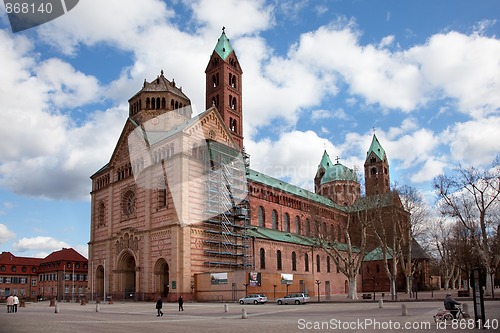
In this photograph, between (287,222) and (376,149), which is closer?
(287,222)

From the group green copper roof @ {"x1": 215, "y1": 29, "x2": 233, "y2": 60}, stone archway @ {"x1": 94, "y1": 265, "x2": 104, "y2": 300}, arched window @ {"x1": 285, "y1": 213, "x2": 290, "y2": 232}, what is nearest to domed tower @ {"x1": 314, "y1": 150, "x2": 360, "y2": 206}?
arched window @ {"x1": 285, "y1": 213, "x2": 290, "y2": 232}

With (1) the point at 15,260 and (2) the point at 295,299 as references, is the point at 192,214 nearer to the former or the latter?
(2) the point at 295,299

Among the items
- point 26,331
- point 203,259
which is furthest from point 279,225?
point 26,331

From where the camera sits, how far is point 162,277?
5928cm

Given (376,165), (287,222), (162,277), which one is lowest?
(162,277)

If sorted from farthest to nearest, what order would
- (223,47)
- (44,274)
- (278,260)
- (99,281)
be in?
(44,274), (223,47), (278,260), (99,281)

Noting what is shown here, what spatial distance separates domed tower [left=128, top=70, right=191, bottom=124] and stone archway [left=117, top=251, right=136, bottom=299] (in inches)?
768

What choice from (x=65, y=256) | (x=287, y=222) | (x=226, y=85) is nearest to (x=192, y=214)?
(x=287, y=222)

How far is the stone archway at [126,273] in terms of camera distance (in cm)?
6425

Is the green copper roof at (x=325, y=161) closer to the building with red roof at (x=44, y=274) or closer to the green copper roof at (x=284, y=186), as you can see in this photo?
the green copper roof at (x=284, y=186)

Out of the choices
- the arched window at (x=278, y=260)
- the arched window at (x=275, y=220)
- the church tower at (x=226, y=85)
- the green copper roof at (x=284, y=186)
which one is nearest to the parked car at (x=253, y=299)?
the arched window at (x=278, y=260)

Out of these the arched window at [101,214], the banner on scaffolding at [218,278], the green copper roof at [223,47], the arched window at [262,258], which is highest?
the green copper roof at [223,47]

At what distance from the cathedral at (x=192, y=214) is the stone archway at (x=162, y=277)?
126mm

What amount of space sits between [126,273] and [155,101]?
25.3m
